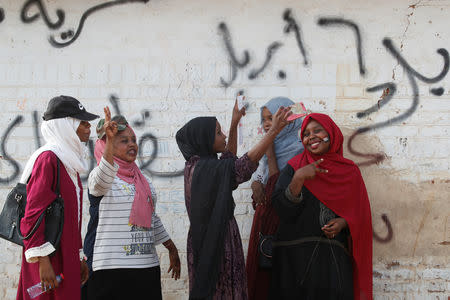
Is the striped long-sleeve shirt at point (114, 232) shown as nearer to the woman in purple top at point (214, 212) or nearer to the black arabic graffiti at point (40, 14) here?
the woman in purple top at point (214, 212)

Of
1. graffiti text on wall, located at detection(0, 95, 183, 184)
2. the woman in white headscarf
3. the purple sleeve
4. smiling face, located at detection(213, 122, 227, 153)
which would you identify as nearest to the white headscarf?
the woman in white headscarf

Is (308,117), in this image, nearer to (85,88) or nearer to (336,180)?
(336,180)

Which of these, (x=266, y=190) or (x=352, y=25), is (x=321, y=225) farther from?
(x=352, y=25)

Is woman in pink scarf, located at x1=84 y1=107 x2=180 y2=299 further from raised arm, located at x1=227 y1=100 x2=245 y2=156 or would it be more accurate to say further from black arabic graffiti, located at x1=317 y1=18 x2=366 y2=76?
black arabic graffiti, located at x1=317 y1=18 x2=366 y2=76

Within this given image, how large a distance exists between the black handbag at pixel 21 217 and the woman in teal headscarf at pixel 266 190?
1545 mm

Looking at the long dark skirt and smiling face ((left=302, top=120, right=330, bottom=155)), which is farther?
smiling face ((left=302, top=120, right=330, bottom=155))

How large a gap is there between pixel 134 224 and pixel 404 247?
246 cm

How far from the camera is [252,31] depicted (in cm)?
471

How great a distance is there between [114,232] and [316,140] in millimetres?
1479

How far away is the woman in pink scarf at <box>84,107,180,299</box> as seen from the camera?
334 cm

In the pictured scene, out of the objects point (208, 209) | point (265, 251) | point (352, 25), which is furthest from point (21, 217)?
point (352, 25)

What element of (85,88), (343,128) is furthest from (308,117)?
(85,88)


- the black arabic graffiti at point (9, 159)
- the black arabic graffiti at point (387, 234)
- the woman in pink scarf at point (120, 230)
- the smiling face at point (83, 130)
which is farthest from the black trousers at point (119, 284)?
the black arabic graffiti at point (387, 234)

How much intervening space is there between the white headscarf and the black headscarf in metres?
0.72
